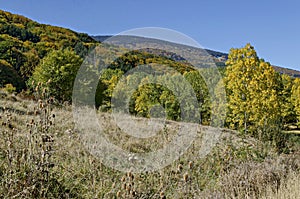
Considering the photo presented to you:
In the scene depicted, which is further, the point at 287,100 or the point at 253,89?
the point at 287,100

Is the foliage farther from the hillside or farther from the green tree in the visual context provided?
the green tree

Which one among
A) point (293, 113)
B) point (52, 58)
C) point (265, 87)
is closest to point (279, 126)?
point (265, 87)

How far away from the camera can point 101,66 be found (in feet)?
155

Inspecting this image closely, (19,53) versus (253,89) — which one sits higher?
(19,53)

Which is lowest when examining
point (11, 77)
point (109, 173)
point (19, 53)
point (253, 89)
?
point (109, 173)

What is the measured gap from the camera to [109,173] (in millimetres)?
4684

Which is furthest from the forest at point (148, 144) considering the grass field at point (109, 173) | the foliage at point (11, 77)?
the foliage at point (11, 77)

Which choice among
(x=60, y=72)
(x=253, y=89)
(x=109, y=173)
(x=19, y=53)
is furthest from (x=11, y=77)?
(x=109, y=173)

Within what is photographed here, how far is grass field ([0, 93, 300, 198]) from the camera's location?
10.8ft

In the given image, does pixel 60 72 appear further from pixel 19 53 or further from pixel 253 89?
pixel 19 53

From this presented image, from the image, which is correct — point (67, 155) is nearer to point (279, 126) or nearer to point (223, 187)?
point (223, 187)

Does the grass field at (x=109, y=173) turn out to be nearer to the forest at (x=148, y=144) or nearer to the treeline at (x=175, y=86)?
the forest at (x=148, y=144)

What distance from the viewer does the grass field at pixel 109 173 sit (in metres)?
3.29

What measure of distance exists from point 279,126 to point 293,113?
1128 inches
